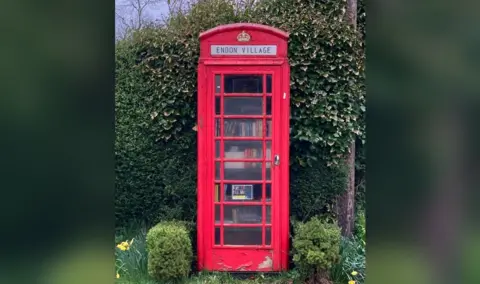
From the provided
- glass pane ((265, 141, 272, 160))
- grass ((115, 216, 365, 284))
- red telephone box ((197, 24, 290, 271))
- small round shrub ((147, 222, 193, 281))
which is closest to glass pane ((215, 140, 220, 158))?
red telephone box ((197, 24, 290, 271))

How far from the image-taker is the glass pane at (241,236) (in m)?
4.72

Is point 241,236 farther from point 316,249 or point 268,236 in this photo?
→ point 316,249

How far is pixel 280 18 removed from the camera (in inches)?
205

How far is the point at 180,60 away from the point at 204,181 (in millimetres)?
1372

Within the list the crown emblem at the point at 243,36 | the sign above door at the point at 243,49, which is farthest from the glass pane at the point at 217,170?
the crown emblem at the point at 243,36

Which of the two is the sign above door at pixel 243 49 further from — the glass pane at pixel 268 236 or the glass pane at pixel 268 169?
the glass pane at pixel 268 236

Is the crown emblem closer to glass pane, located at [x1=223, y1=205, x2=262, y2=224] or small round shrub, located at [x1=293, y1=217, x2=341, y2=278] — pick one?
glass pane, located at [x1=223, y1=205, x2=262, y2=224]

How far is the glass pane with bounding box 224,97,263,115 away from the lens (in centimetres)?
456

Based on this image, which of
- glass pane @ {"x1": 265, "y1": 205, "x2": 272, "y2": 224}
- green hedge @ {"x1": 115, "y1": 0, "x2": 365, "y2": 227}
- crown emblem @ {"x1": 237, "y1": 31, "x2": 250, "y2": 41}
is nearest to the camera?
crown emblem @ {"x1": 237, "y1": 31, "x2": 250, "y2": 41}

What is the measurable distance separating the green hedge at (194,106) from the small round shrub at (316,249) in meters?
0.76

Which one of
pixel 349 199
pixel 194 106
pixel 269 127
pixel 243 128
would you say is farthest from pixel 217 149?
pixel 349 199

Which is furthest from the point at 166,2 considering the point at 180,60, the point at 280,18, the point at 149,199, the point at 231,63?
the point at 149,199

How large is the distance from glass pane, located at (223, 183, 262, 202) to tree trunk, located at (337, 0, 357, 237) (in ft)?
3.60
